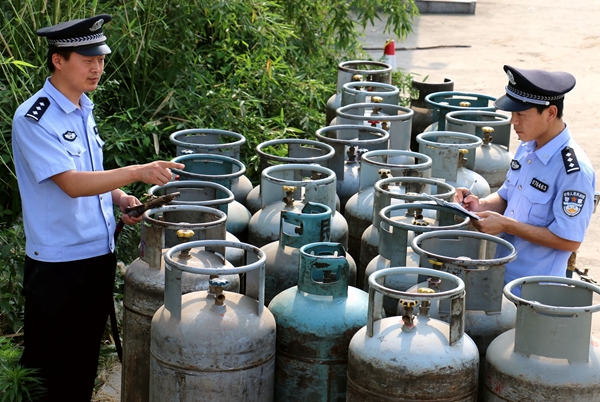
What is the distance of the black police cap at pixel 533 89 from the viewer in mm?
3111

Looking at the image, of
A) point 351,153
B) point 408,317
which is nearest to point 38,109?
point 408,317

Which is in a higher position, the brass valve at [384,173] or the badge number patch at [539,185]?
the badge number patch at [539,185]

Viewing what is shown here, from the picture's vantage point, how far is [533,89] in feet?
10.2

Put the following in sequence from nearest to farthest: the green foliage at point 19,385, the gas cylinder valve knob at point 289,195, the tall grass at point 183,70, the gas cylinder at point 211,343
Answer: the gas cylinder at point 211,343 → the green foliage at point 19,385 → the gas cylinder valve knob at point 289,195 → the tall grass at point 183,70

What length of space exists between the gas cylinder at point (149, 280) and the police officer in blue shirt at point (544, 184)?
41.0 inches

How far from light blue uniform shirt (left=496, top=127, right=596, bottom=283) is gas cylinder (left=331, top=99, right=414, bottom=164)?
1333 mm

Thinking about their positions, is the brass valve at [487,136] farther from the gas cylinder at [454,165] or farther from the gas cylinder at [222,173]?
the gas cylinder at [222,173]

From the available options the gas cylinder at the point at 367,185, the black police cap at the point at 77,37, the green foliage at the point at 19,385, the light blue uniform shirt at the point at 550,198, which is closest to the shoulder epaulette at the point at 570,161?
the light blue uniform shirt at the point at 550,198

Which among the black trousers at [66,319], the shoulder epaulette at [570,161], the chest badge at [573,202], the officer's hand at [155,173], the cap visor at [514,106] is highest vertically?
the cap visor at [514,106]

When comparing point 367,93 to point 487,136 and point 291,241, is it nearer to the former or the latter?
point 487,136

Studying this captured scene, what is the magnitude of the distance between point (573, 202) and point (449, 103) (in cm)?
262

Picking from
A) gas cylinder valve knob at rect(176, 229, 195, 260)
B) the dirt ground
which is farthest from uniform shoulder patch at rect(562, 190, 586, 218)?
the dirt ground

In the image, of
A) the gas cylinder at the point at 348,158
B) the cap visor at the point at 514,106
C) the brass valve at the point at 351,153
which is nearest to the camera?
the cap visor at the point at 514,106

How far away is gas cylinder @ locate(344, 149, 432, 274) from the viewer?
13.0 ft
